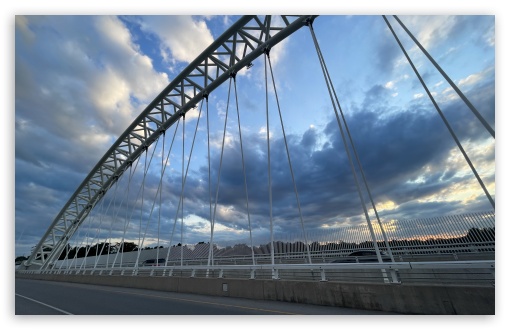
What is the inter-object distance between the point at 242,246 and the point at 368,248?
35.0 ft

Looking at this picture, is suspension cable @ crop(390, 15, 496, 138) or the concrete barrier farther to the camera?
suspension cable @ crop(390, 15, 496, 138)

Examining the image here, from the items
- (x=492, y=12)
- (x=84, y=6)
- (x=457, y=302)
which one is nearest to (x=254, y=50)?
(x=84, y=6)

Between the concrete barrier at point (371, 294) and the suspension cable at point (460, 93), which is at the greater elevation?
the suspension cable at point (460, 93)

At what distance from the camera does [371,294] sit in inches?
258

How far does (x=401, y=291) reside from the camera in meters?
6.05

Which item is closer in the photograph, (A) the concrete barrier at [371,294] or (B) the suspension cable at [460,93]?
(A) the concrete barrier at [371,294]

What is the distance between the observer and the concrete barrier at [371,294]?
5.24 meters

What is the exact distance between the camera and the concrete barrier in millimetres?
5239

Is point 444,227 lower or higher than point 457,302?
higher

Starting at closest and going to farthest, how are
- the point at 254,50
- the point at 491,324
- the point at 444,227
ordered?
1. the point at 491,324
2. the point at 444,227
3. the point at 254,50

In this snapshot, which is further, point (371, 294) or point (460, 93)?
point (371, 294)

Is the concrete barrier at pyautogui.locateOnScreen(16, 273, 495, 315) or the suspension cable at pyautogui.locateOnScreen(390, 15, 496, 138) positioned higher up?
the suspension cable at pyautogui.locateOnScreen(390, 15, 496, 138)

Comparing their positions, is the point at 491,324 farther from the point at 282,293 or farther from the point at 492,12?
the point at 492,12

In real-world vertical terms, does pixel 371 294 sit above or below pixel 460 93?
below
